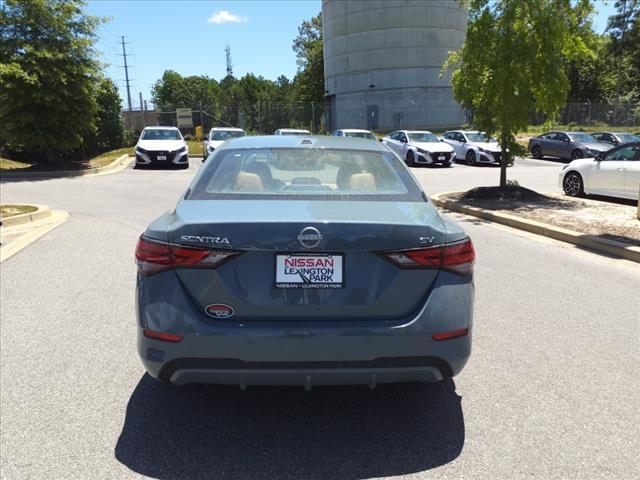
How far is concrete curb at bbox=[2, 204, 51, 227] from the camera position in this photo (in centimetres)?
1012

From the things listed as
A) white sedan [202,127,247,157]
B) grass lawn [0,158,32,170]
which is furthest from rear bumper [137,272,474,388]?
grass lawn [0,158,32,170]

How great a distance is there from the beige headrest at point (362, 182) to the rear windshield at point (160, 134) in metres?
21.5

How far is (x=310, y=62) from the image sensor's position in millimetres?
71375

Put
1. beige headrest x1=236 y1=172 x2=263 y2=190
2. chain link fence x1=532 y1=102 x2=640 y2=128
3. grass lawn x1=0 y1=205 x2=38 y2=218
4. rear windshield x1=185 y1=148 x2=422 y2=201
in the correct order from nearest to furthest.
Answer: rear windshield x1=185 y1=148 x2=422 y2=201, beige headrest x1=236 y1=172 x2=263 y2=190, grass lawn x1=0 y1=205 x2=38 y2=218, chain link fence x1=532 y1=102 x2=640 y2=128

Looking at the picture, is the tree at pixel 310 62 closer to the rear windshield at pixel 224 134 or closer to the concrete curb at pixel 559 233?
the rear windshield at pixel 224 134

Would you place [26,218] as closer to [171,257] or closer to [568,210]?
[171,257]

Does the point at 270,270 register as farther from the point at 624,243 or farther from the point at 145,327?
the point at 624,243

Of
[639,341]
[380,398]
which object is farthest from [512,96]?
[380,398]

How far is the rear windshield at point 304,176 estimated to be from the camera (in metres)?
3.51

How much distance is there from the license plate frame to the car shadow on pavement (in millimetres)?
938

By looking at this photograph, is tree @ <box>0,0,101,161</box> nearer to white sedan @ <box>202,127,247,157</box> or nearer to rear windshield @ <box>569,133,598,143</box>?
white sedan @ <box>202,127,247,157</box>

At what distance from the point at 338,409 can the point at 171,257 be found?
145 centimetres

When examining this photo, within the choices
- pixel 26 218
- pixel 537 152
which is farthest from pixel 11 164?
pixel 537 152

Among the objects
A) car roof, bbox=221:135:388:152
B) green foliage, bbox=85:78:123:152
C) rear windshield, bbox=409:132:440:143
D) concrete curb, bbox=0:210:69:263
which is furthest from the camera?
green foliage, bbox=85:78:123:152
